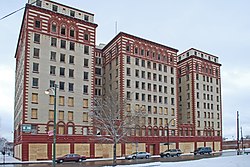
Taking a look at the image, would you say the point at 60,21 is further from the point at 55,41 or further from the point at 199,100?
the point at 199,100

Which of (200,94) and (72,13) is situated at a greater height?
(72,13)

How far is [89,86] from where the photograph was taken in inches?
2785

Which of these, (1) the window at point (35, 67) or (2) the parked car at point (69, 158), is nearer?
(2) the parked car at point (69, 158)

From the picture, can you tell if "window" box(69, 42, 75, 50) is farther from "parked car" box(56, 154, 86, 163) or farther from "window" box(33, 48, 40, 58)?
"parked car" box(56, 154, 86, 163)

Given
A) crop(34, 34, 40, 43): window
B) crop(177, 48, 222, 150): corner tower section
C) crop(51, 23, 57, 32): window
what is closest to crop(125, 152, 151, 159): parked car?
crop(34, 34, 40, 43): window

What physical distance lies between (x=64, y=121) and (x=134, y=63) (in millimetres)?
24521

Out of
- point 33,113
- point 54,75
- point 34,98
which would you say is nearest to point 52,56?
point 54,75

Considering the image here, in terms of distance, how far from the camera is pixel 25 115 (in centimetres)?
6056

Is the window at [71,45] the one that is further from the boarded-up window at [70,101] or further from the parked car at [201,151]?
the parked car at [201,151]

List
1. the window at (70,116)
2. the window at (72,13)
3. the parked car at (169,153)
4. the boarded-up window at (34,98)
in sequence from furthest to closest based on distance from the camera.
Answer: the parked car at (169,153), the window at (72,13), the window at (70,116), the boarded-up window at (34,98)

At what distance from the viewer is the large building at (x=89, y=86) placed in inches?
2485

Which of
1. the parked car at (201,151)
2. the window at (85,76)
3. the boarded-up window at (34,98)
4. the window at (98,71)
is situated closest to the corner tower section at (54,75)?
Answer: the boarded-up window at (34,98)

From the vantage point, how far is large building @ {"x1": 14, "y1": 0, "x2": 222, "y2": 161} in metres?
63.1

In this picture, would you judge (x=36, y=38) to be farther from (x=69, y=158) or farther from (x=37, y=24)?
(x=69, y=158)
